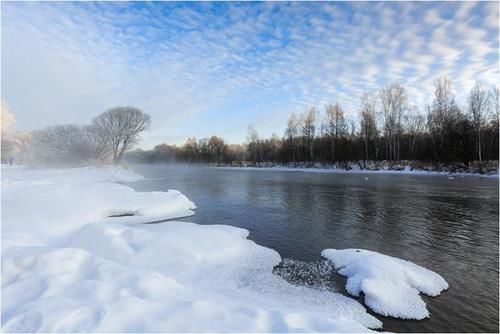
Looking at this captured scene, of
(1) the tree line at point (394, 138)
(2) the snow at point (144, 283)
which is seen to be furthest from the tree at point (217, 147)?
(2) the snow at point (144, 283)

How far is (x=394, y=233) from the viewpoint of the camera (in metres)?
10.1

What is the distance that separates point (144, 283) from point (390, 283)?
4.63 meters

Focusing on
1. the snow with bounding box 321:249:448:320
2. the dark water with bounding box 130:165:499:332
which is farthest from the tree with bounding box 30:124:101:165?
the snow with bounding box 321:249:448:320

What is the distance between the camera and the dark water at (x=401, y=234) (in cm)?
527

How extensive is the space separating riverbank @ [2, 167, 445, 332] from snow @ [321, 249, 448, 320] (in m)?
0.06

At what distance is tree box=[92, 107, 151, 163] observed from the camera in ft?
158

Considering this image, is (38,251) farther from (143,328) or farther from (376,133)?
(376,133)

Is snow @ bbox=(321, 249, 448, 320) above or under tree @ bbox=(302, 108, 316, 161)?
under

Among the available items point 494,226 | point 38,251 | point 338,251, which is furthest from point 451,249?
point 38,251

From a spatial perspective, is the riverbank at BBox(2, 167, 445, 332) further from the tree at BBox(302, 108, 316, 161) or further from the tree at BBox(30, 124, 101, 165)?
the tree at BBox(302, 108, 316, 161)

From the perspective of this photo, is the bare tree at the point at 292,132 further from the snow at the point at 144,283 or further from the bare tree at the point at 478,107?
the snow at the point at 144,283

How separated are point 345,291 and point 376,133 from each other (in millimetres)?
54453

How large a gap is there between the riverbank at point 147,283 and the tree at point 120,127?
41294 millimetres

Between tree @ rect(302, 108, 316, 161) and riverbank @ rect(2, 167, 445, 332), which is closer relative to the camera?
riverbank @ rect(2, 167, 445, 332)
